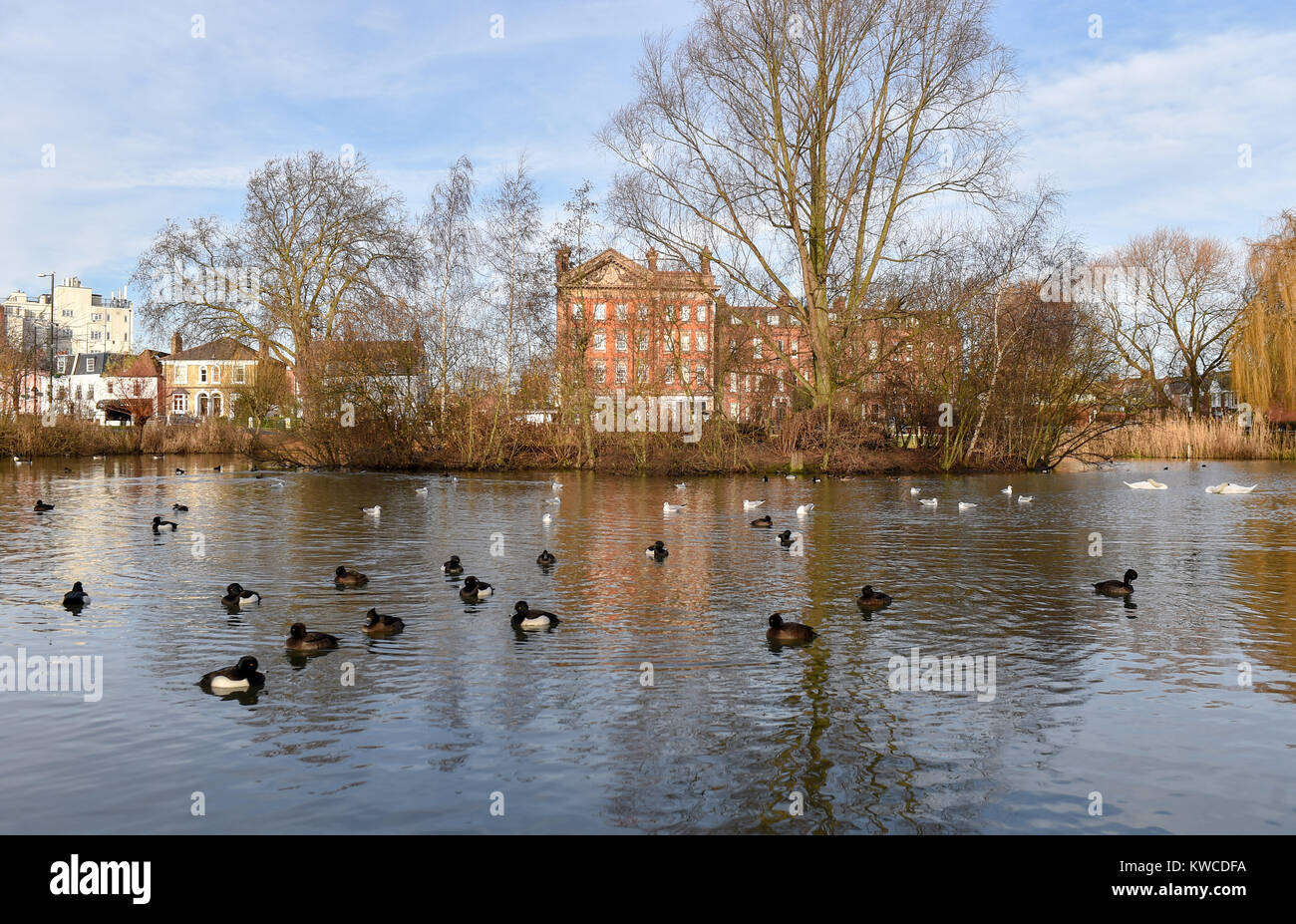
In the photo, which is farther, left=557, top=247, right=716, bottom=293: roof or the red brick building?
the red brick building

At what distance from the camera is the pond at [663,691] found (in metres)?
6.02

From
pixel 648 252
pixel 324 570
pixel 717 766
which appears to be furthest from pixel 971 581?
pixel 648 252

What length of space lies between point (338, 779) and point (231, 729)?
60.7 inches

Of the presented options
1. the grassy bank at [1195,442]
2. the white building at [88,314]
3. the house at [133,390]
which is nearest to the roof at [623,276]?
the grassy bank at [1195,442]

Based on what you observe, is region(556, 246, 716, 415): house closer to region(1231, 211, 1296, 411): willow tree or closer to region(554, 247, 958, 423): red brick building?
region(554, 247, 958, 423): red brick building

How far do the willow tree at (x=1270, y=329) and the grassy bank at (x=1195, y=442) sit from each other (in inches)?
108

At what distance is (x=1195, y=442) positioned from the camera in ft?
173

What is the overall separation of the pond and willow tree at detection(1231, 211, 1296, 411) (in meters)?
34.1

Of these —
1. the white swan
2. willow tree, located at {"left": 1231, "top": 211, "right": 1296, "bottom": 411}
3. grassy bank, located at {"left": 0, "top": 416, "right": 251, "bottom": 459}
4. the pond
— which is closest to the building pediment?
the white swan

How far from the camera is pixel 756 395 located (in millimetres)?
40156

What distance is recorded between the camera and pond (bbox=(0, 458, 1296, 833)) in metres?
6.02

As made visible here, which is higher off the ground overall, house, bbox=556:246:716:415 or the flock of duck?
house, bbox=556:246:716:415

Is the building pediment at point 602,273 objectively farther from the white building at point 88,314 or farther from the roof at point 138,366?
the white building at point 88,314
